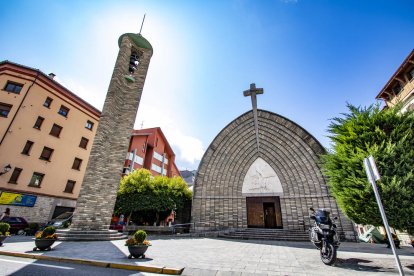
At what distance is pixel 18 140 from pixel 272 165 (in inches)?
848

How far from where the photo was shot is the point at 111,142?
40.7 ft

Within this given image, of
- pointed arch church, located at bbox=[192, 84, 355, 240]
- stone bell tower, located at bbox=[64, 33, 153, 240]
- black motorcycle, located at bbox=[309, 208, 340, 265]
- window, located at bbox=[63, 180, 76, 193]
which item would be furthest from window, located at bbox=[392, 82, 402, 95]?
window, located at bbox=[63, 180, 76, 193]

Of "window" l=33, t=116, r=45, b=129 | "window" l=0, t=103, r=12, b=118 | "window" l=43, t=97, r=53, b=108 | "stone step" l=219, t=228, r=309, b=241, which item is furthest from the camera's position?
"window" l=43, t=97, r=53, b=108

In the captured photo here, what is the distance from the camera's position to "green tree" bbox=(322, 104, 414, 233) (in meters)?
5.21

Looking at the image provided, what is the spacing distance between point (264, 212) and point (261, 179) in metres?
2.70

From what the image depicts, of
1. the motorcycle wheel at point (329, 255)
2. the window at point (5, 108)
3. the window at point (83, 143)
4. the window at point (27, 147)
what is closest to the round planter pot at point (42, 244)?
the motorcycle wheel at point (329, 255)

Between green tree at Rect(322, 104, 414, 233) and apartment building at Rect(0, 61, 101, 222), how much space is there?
22.0 m

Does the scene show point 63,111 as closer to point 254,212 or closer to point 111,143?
point 111,143

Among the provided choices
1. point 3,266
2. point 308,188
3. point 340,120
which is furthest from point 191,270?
point 308,188

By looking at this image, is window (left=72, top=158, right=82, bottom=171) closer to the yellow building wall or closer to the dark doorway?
the yellow building wall

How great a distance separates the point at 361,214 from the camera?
5.86m

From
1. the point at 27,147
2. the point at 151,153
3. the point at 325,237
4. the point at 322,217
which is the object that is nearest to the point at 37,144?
the point at 27,147

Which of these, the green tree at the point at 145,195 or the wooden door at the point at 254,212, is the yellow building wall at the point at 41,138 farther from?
the wooden door at the point at 254,212

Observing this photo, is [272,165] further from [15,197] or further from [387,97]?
[15,197]
